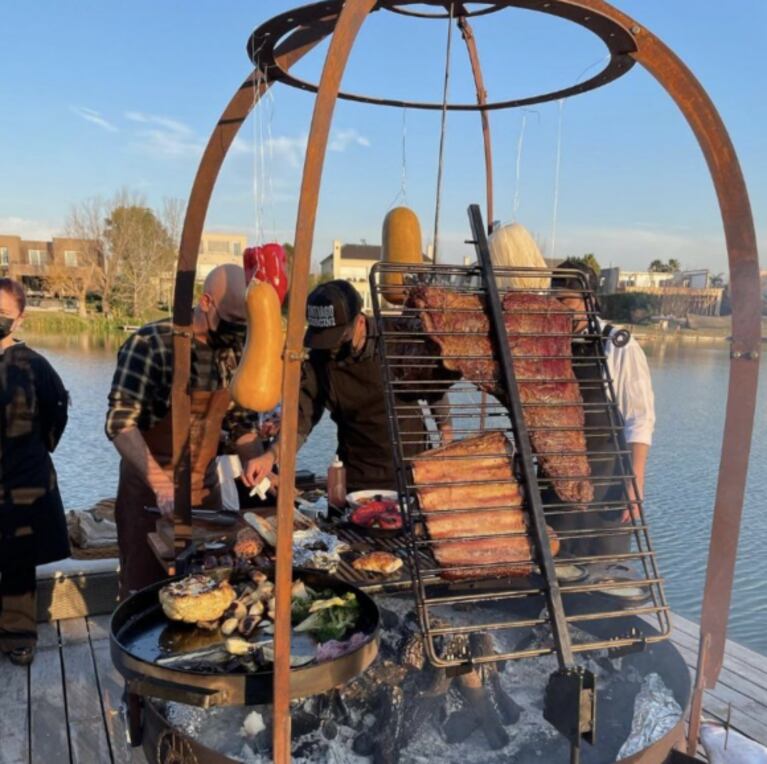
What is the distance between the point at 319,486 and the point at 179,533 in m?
2.41

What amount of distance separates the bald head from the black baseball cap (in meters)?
0.44

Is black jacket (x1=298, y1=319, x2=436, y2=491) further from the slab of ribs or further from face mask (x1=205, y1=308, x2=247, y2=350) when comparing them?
the slab of ribs

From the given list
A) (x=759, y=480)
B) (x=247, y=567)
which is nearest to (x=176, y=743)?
(x=247, y=567)

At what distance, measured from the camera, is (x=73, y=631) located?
4531mm

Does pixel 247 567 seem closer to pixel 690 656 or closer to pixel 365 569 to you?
pixel 365 569

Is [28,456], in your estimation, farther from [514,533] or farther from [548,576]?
[548,576]

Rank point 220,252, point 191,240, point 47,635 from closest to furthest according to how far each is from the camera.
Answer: point 191,240 < point 47,635 < point 220,252

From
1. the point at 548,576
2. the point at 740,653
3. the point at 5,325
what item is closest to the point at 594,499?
the point at 548,576

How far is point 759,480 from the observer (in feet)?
37.2

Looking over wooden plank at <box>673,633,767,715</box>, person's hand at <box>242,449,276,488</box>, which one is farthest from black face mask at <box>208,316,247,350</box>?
wooden plank at <box>673,633,767,715</box>

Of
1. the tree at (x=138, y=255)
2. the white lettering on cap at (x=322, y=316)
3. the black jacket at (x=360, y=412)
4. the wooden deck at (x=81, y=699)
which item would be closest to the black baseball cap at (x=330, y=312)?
the white lettering on cap at (x=322, y=316)

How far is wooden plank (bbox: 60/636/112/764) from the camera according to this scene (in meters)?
3.27

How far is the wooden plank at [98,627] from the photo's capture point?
444cm

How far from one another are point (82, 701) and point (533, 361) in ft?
11.2
